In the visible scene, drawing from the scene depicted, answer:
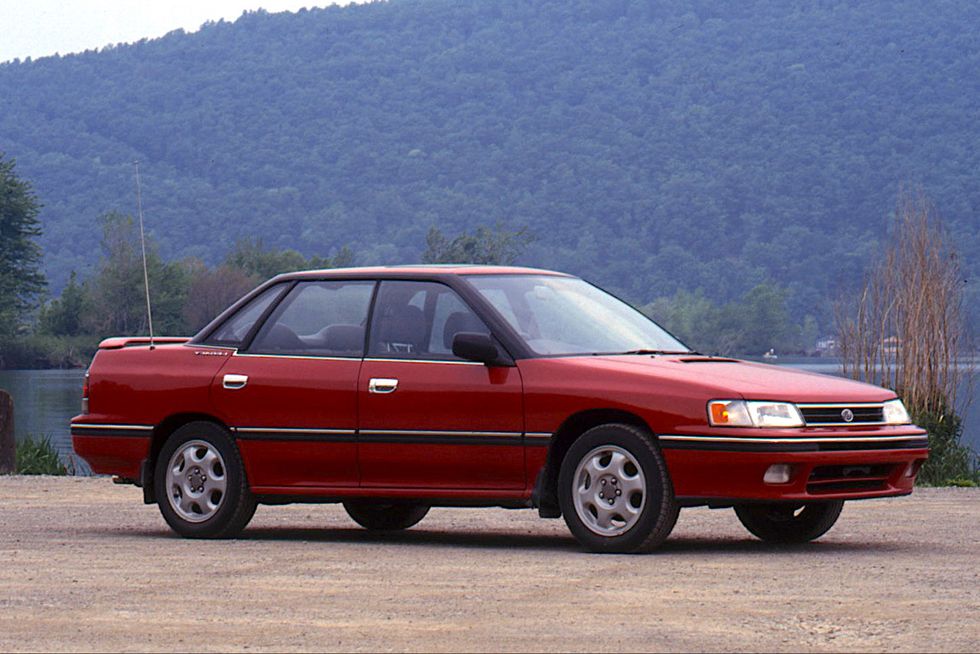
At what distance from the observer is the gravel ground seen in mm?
7609

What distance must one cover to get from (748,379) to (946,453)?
11.5m

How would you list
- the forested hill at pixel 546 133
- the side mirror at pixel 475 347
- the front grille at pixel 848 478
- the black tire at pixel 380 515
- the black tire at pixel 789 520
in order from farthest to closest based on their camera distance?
the forested hill at pixel 546 133 → the black tire at pixel 380 515 → the black tire at pixel 789 520 → the side mirror at pixel 475 347 → the front grille at pixel 848 478

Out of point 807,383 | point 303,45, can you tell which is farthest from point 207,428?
point 303,45

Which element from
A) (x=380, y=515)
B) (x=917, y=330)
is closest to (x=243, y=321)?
(x=380, y=515)

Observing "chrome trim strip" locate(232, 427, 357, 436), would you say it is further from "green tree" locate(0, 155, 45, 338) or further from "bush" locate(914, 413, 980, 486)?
"green tree" locate(0, 155, 45, 338)

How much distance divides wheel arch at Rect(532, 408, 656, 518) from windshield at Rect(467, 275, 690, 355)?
0.46 meters

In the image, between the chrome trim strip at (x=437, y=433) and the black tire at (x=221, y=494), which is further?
the black tire at (x=221, y=494)

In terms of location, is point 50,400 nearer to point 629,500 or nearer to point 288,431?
point 288,431

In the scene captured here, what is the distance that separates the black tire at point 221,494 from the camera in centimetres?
1200

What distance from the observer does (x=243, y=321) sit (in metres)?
12.4

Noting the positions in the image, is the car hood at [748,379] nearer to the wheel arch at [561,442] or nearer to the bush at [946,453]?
the wheel arch at [561,442]

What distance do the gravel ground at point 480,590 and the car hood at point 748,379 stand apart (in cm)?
86

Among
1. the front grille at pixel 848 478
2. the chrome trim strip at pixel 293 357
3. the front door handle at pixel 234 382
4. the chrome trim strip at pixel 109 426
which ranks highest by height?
the chrome trim strip at pixel 293 357

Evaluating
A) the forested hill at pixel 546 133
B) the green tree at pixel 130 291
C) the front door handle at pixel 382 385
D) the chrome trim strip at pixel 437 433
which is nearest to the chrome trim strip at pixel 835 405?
the chrome trim strip at pixel 437 433
